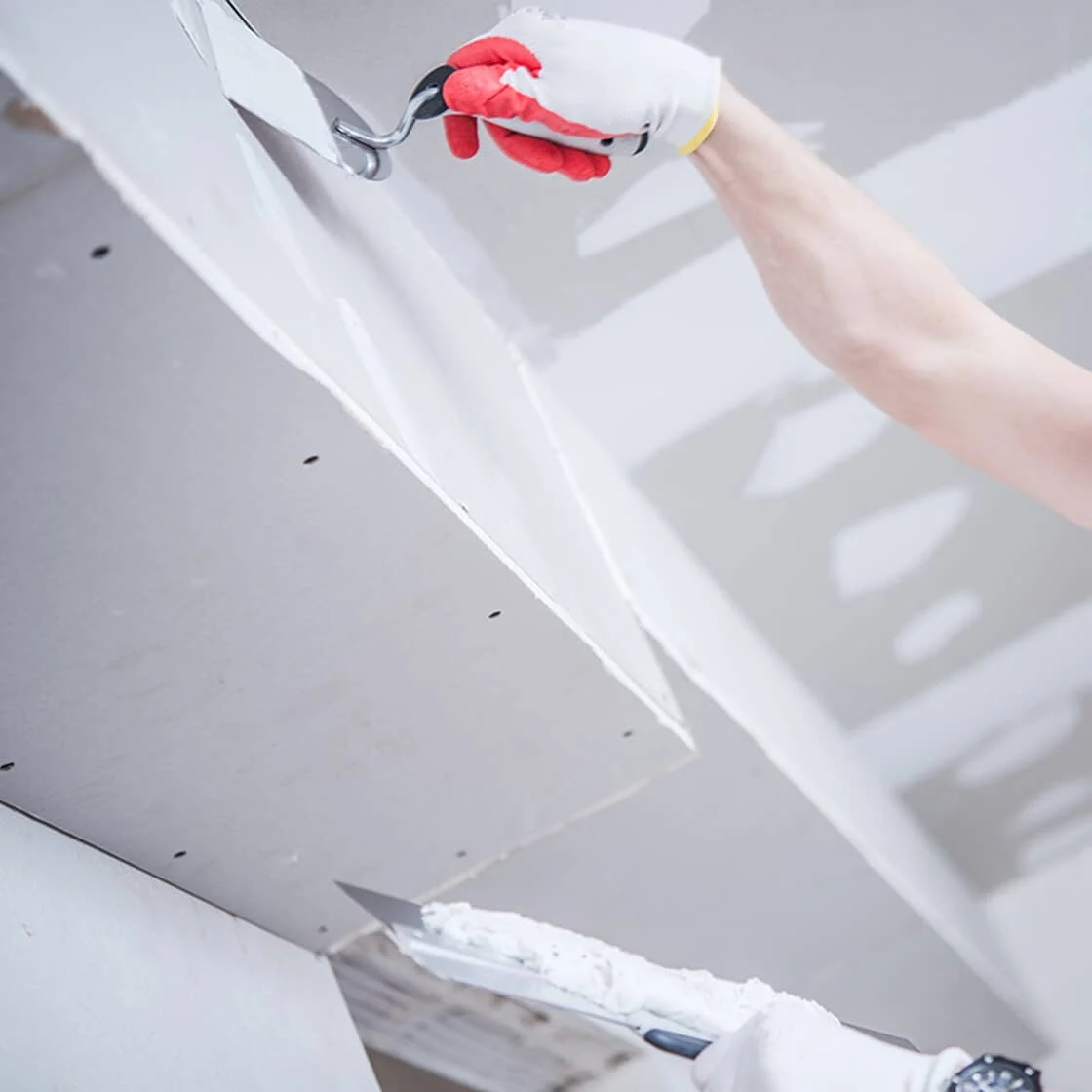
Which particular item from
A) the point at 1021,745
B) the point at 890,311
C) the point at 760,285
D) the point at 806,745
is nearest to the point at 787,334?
the point at 760,285

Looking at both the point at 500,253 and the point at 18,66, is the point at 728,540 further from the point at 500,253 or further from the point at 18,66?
the point at 18,66

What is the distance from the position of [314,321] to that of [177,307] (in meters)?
0.17

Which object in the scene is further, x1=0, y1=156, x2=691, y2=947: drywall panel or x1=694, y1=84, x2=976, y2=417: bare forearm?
x1=694, y1=84, x2=976, y2=417: bare forearm

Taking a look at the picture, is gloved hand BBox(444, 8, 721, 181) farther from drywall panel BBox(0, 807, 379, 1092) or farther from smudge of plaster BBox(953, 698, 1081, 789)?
smudge of plaster BBox(953, 698, 1081, 789)

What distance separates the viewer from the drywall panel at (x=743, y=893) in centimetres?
161

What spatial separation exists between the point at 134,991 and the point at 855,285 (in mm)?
1042

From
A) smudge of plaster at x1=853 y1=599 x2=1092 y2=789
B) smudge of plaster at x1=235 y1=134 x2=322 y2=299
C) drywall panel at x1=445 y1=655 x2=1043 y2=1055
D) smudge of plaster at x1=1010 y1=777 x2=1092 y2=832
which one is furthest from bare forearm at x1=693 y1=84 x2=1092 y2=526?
smudge of plaster at x1=1010 y1=777 x2=1092 y2=832

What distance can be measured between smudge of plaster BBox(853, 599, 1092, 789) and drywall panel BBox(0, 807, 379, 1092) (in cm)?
156

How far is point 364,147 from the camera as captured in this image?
119cm

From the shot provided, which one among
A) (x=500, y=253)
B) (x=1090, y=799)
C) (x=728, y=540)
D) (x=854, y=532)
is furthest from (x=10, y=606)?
(x=1090, y=799)

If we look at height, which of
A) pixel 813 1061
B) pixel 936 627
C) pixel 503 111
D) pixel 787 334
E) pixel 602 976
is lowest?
pixel 813 1061

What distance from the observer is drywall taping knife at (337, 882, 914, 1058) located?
4.20ft

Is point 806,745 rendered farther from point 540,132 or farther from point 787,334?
point 540,132

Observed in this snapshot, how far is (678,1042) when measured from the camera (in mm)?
1259
